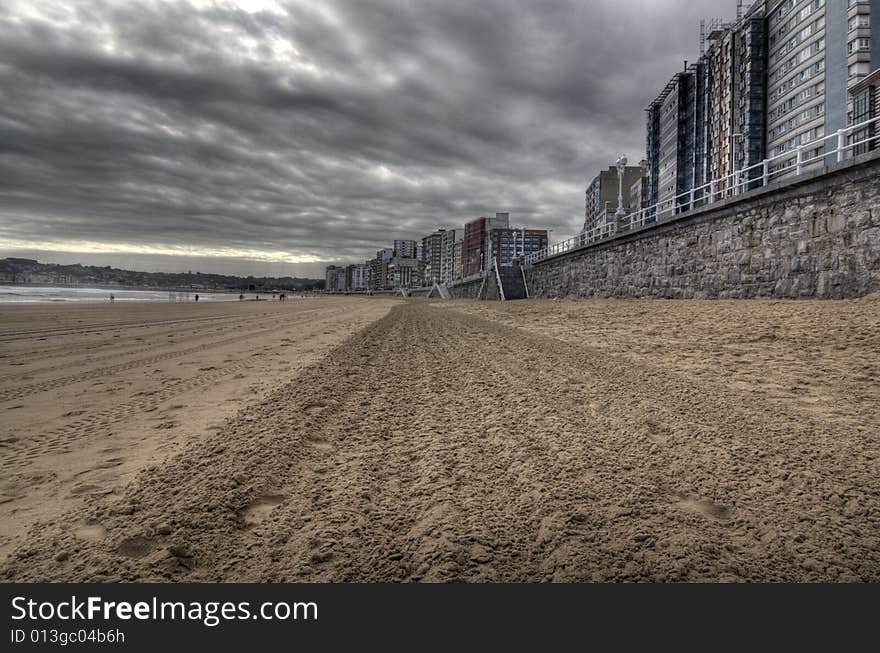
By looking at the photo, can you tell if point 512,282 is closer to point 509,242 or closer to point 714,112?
point 714,112

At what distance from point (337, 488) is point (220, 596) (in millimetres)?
865

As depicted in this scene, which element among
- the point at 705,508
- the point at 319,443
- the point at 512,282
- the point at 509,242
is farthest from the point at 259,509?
the point at 509,242

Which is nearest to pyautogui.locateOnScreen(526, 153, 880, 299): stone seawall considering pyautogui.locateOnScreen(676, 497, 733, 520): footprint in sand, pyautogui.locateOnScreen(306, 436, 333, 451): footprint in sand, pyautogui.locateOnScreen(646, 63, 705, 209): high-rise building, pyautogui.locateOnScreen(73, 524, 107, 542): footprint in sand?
pyautogui.locateOnScreen(676, 497, 733, 520): footprint in sand

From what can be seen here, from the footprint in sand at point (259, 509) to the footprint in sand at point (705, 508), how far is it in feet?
6.69

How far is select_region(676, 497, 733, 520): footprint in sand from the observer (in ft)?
6.72

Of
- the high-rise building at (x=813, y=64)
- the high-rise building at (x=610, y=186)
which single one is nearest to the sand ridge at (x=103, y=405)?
the high-rise building at (x=813, y=64)

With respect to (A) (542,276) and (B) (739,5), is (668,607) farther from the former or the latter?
(B) (739,5)

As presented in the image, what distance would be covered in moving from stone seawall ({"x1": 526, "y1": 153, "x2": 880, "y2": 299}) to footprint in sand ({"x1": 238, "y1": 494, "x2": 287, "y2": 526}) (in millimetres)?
12957

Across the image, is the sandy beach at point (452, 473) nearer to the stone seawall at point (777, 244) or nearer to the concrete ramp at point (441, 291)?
the stone seawall at point (777, 244)

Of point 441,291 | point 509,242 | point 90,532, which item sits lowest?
point 90,532

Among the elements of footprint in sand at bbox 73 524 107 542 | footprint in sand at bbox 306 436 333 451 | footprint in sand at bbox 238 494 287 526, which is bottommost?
footprint in sand at bbox 73 524 107 542

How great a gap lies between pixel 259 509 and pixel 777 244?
50.0ft

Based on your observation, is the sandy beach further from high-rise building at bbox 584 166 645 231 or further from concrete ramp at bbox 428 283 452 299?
high-rise building at bbox 584 166 645 231

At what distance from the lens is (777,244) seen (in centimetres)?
1247
